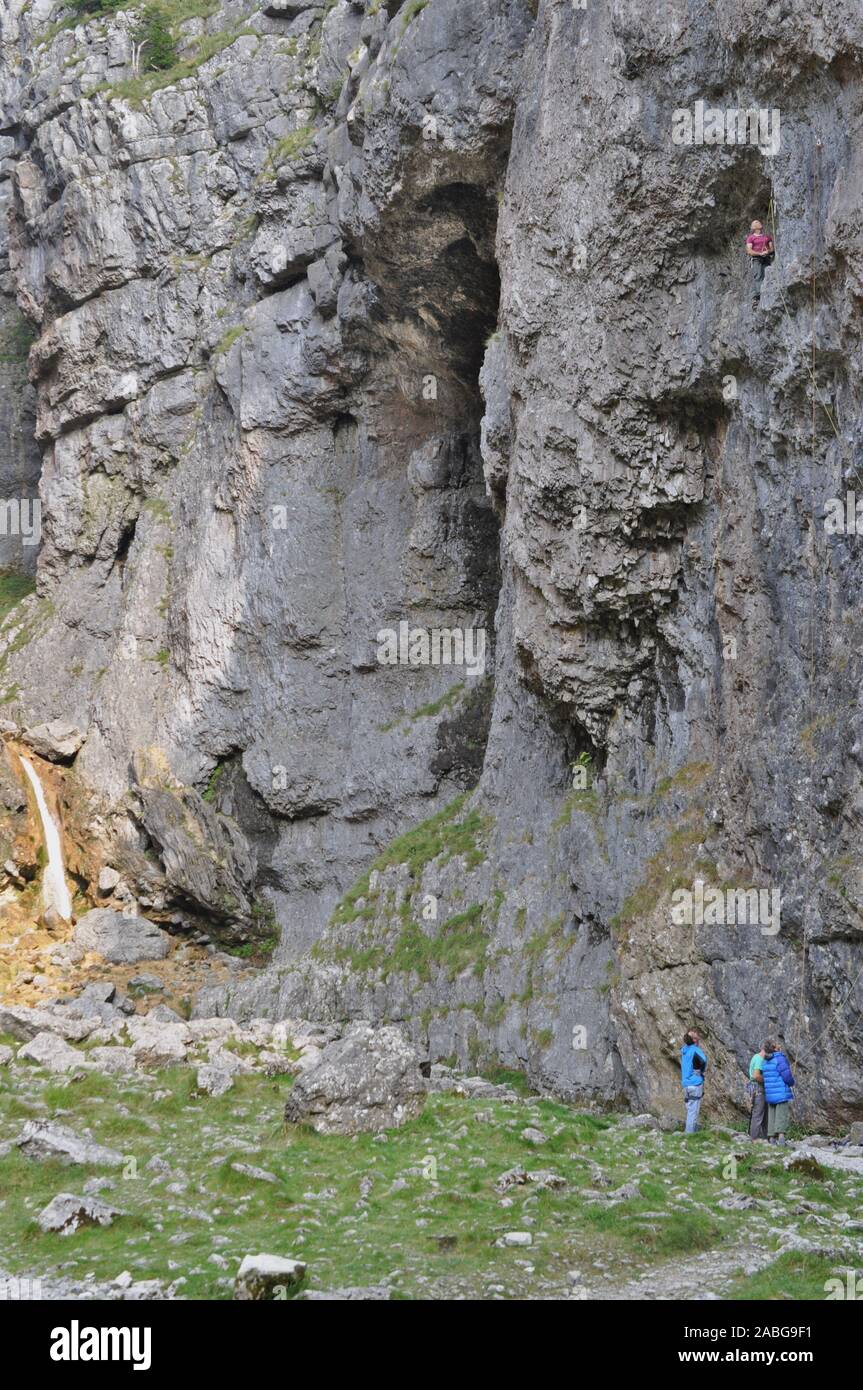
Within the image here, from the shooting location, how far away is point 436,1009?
1094 inches

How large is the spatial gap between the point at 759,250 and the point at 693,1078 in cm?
1388

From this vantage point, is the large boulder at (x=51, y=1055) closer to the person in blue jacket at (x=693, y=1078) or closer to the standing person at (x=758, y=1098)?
the person in blue jacket at (x=693, y=1078)

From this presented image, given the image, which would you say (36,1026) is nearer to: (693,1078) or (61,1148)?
(61,1148)

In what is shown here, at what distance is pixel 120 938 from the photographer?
42062mm

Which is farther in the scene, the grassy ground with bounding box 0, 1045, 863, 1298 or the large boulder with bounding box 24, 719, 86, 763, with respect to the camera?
the large boulder with bounding box 24, 719, 86, 763

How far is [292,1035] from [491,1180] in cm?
1492

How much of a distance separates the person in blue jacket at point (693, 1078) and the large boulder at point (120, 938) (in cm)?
2594

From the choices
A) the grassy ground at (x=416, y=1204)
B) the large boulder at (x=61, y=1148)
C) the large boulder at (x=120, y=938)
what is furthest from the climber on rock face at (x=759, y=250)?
the large boulder at (x=120, y=938)

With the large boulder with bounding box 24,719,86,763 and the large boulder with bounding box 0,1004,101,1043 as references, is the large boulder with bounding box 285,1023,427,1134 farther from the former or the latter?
the large boulder with bounding box 24,719,86,763

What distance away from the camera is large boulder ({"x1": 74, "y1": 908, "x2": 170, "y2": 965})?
41469 mm

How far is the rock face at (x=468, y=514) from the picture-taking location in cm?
2144

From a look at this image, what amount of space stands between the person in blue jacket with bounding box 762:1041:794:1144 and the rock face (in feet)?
3.24

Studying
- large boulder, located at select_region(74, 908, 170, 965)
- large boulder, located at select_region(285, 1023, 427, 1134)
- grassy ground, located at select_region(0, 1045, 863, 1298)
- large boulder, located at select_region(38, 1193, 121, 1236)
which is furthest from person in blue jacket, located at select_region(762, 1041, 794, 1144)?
large boulder, located at select_region(74, 908, 170, 965)
